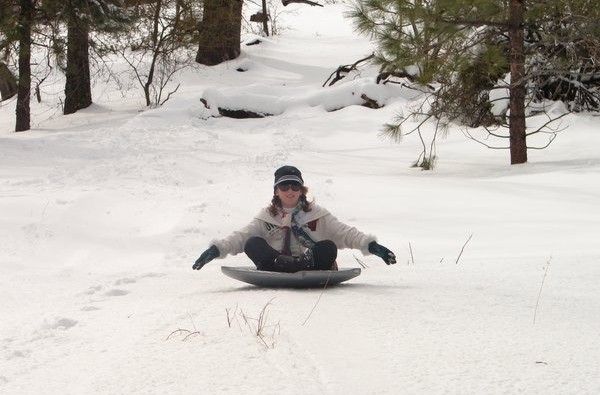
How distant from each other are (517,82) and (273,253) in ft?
18.2

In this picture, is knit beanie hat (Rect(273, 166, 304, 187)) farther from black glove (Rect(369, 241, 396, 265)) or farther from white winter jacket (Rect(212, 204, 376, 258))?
black glove (Rect(369, 241, 396, 265))

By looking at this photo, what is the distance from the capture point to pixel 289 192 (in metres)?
4.23

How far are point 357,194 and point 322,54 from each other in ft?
48.8

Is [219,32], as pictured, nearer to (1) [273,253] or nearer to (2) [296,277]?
(1) [273,253]

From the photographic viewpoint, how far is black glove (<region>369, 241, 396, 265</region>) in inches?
155

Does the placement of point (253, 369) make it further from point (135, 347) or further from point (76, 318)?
point (76, 318)

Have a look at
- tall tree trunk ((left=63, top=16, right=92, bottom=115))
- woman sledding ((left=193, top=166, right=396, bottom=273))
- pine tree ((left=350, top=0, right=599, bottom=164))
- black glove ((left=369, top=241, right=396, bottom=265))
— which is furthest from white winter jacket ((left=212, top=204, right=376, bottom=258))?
tall tree trunk ((left=63, top=16, right=92, bottom=115))

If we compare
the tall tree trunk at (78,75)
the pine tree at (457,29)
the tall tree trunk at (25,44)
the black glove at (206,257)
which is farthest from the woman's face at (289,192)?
the tall tree trunk at (78,75)

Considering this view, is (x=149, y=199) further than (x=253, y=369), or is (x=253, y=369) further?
(x=149, y=199)

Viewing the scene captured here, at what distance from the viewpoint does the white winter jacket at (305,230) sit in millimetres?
4223

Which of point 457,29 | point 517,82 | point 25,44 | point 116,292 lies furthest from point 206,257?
point 25,44

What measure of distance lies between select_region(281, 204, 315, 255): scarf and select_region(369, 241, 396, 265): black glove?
14.3 inches

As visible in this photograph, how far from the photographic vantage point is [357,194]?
7.56 meters

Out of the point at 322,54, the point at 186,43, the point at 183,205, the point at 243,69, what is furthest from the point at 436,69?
the point at 322,54
